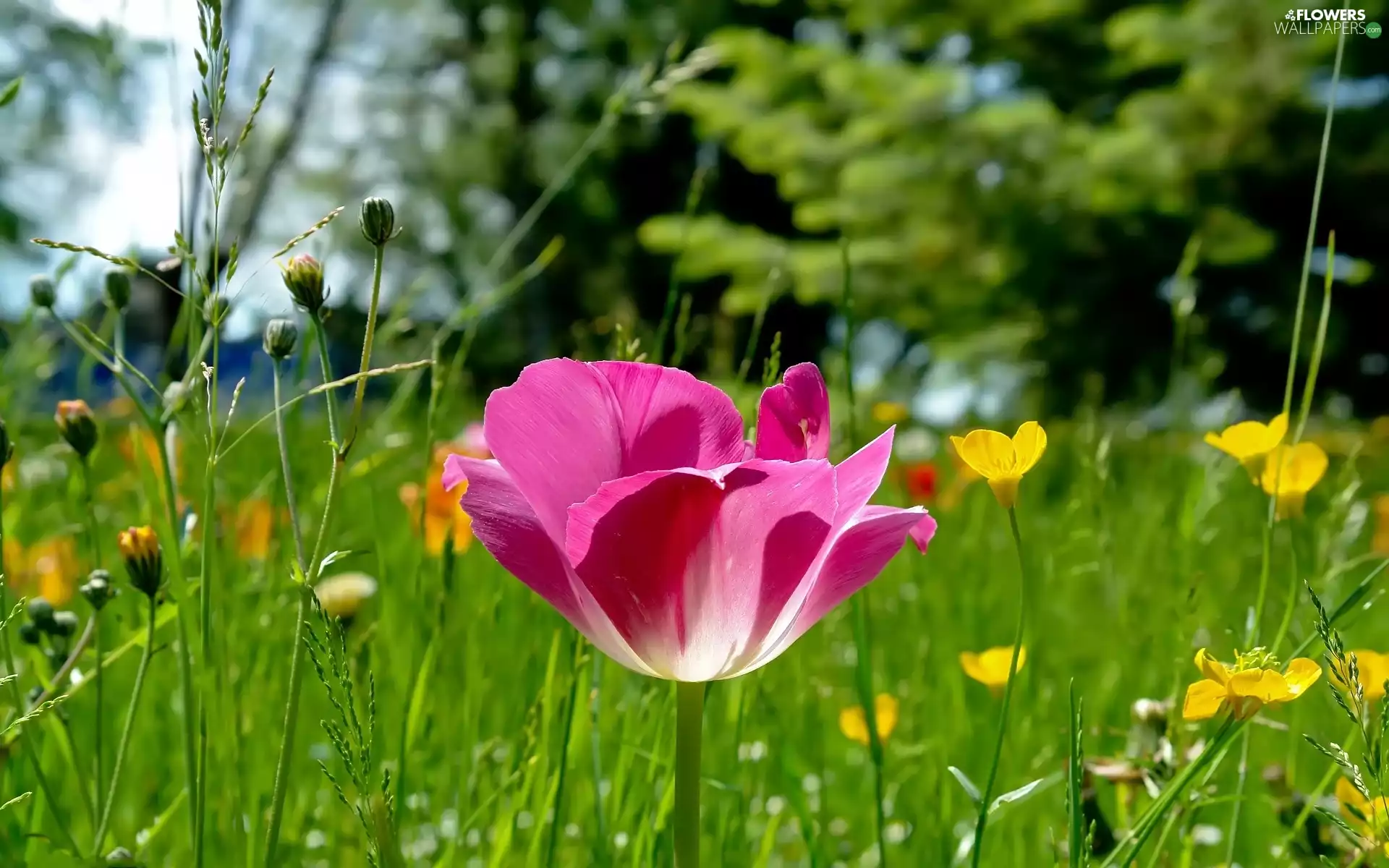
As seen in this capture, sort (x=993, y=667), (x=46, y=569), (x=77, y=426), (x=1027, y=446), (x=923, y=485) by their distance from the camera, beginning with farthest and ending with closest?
1. (x=923, y=485)
2. (x=46, y=569)
3. (x=993, y=667)
4. (x=77, y=426)
5. (x=1027, y=446)

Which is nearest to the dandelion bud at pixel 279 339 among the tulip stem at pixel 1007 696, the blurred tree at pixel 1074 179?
the tulip stem at pixel 1007 696

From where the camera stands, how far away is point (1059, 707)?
137 cm

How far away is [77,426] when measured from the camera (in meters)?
0.69

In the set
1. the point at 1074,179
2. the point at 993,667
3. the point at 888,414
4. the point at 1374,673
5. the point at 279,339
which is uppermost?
the point at 279,339

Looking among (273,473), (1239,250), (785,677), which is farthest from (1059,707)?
(1239,250)

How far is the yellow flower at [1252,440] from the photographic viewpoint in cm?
72

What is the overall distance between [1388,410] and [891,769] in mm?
7899

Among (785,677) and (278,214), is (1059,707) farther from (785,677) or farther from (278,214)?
(278,214)

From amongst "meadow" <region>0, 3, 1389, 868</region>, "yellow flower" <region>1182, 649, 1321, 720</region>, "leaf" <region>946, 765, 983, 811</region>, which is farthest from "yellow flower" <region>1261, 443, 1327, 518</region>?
"leaf" <region>946, 765, 983, 811</region>

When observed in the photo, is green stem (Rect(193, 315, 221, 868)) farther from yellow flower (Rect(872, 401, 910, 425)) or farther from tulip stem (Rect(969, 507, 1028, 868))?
yellow flower (Rect(872, 401, 910, 425))

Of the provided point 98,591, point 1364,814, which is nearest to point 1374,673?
point 1364,814

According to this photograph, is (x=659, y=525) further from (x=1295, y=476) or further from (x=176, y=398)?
(x=1295, y=476)

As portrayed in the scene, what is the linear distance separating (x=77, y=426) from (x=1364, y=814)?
89cm

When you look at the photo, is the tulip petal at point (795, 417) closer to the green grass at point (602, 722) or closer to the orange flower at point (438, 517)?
the green grass at point (602, 722)
